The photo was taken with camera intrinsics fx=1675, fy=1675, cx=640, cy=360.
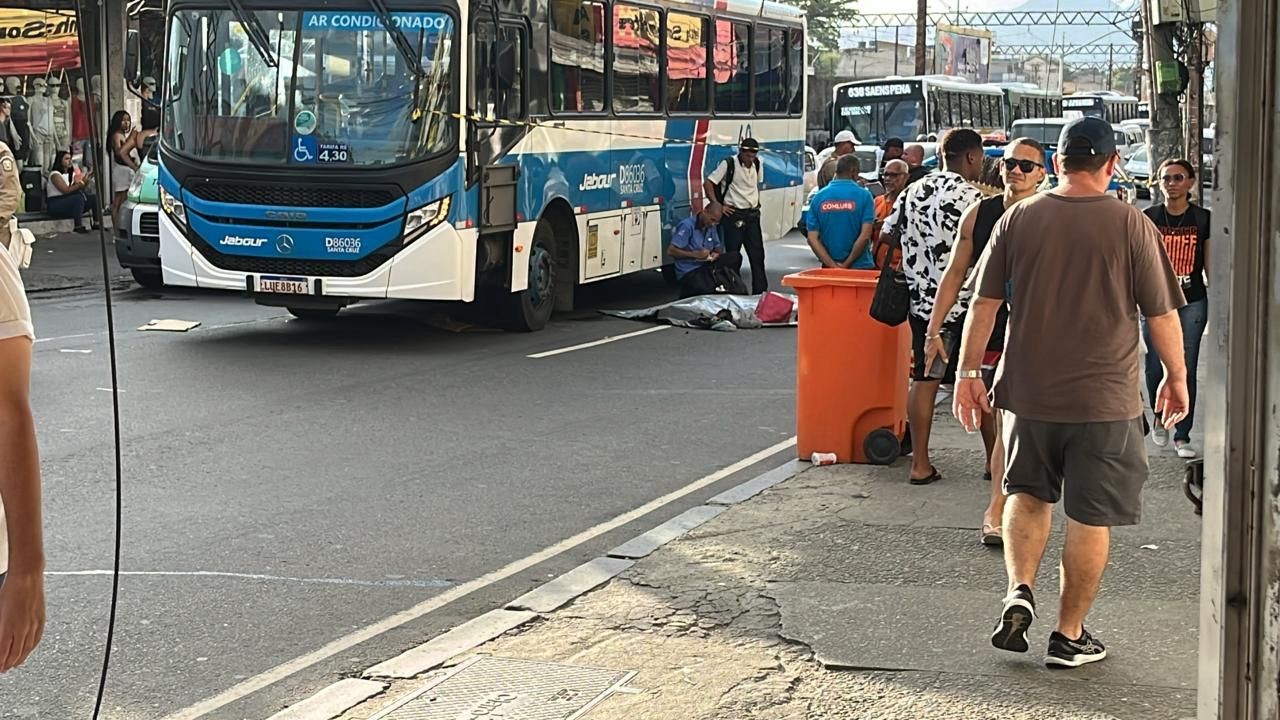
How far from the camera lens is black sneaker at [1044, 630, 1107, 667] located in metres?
5.48

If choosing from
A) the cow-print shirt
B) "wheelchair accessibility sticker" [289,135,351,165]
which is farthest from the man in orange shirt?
the cow-print shirt

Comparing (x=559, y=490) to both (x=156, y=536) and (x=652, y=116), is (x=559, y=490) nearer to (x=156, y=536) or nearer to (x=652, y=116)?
(x=156, y=536)

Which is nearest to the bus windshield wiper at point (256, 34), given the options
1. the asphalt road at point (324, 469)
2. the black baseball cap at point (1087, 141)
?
the asphalt road at point (324, 469)

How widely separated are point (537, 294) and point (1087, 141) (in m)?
10.0

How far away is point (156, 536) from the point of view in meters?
7.44

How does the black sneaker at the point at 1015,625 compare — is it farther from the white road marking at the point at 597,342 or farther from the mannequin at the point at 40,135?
the white road marking at the point at 597,342

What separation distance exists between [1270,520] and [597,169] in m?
14.1

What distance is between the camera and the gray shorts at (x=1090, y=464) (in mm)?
5453

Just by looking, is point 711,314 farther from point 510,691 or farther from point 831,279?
point 510,691

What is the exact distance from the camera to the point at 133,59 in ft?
47.0

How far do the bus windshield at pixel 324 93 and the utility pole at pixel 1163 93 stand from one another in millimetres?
8175

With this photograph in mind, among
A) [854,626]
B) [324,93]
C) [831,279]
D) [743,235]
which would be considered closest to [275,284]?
[324,93]

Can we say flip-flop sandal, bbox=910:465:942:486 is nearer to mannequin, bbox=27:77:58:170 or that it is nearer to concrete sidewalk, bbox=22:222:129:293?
mannequin, bbox=27:77:58:170

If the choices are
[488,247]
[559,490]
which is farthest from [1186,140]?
[559,490]
